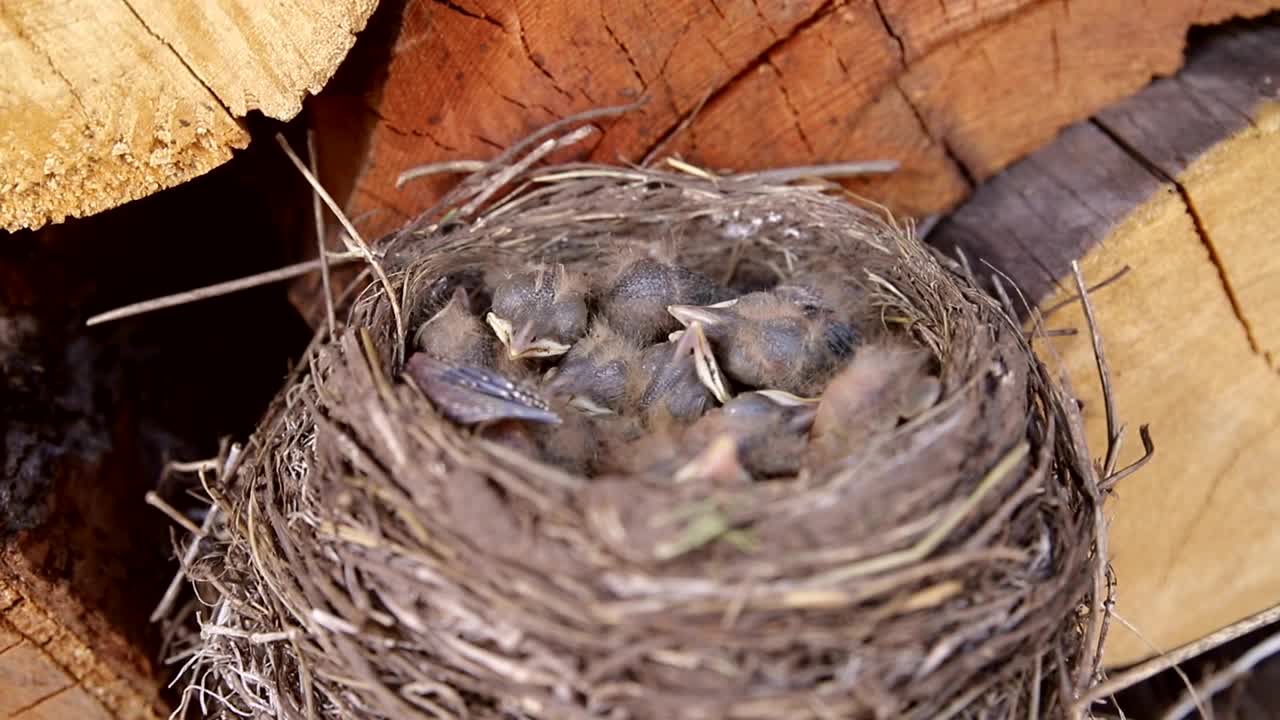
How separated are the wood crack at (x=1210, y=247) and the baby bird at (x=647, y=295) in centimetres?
70

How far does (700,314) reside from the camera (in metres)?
1.51

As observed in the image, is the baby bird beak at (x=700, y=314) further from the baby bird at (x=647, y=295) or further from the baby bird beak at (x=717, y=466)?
the baby bird beak at (x=717, y=466)

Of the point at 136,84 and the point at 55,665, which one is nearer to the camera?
the point at 136,84

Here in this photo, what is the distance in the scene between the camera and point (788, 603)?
0.94 meters

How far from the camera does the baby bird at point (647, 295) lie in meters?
1.58

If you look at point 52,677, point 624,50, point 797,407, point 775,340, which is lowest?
point 52,677

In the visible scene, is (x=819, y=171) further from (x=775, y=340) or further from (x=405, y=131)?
(x=405, y=131)

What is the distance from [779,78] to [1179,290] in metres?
0.70

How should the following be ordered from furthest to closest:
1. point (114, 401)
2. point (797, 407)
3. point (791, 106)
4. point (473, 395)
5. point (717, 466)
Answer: point (114, 401), point (791, 106), point (797, 407), point (473, 395), point (717, 466)

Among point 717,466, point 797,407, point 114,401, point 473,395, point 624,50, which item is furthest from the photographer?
point 114,401

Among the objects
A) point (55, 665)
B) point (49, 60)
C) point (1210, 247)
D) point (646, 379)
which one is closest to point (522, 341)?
point (646, 379)

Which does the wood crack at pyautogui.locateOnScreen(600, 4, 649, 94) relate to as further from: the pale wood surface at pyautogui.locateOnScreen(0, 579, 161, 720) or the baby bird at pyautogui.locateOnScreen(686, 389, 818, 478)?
the pale wood surface at pyautogui.locateOnScreen(0, 579, 161, 720)

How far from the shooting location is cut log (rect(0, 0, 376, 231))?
112 centimetres

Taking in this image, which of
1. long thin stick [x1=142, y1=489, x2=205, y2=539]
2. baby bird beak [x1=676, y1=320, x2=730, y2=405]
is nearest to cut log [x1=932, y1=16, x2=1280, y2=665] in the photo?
baby bird beak [x1=676, y1=320, x2=730, y2=405]
